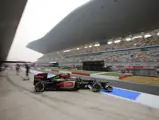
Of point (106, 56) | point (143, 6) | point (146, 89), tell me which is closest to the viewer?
point (146, 89)

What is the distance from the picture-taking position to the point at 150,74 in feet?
47.3

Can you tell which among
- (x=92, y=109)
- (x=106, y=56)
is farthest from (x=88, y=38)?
(x=92, y=109)

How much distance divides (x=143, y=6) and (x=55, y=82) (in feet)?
60.2

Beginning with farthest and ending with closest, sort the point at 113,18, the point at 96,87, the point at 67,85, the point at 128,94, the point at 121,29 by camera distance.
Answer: the point at 121,29 → the point at 113,18 → the point at 67,85 → the point at 96,87 → the point at 128,94

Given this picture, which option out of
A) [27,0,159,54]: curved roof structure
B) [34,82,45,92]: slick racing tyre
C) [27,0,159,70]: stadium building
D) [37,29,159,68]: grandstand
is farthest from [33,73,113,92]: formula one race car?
[27,0,159,54]: curved roof structure

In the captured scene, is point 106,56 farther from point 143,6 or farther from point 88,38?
point 143,6

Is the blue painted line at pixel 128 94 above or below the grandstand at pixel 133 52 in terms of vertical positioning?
below

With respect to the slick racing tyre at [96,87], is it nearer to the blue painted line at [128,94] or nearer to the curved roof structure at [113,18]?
the blue painted line at [128,94]

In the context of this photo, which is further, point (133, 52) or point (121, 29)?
point (121, 29)

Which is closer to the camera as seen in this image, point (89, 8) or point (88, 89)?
point (88, 89)

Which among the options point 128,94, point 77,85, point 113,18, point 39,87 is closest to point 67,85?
point 77,85

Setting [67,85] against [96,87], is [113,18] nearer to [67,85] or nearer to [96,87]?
[96,87]

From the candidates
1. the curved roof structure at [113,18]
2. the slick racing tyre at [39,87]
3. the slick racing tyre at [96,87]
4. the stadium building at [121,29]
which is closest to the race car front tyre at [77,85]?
the slick racing tyre at [96,87]

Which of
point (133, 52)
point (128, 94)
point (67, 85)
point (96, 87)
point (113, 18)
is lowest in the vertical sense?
point (128, 94)
